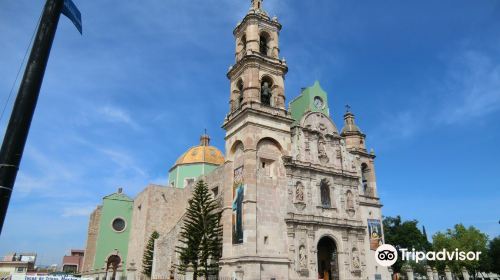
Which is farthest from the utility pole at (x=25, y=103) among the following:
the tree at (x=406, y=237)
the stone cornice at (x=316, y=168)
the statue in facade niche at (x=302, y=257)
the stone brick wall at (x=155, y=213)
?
the tree at (x=406, y=237)

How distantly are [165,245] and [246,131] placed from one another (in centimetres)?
1102

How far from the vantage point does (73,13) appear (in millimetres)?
3812

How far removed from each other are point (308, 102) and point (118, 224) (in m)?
23.9

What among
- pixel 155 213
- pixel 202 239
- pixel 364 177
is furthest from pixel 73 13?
pixel 155 213

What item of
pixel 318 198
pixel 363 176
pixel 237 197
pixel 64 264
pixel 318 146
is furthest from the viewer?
pixel 64 264

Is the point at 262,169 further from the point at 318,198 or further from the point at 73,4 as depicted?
the point at 73,4

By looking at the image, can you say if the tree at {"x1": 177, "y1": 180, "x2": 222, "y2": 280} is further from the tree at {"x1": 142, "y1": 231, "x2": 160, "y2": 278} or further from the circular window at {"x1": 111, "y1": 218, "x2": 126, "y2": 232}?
the circular window at {"x1": 111, "y1": 218, "x2": 126, "y2": 232}

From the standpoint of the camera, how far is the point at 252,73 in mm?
25453

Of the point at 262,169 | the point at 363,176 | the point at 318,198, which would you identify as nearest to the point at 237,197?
the point at 262,169

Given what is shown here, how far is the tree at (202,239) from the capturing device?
75.4 feet

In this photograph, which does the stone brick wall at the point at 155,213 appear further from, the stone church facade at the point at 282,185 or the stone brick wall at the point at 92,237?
the stone brick wall at the point at 92,237

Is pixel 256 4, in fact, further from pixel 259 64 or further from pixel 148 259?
pixel 148 259

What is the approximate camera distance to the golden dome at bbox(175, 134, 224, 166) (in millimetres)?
39766

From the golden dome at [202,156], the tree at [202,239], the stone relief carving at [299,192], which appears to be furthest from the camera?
the golden dome at [202,156]
